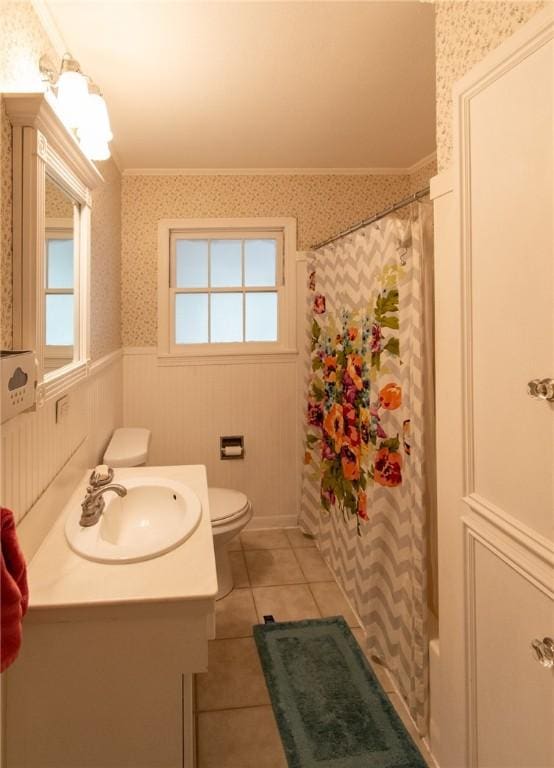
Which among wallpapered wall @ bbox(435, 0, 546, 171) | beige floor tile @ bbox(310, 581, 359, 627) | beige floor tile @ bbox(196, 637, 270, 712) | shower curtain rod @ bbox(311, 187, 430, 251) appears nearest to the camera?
wallpapered wall @ bbox(435, 0, 546, 171)

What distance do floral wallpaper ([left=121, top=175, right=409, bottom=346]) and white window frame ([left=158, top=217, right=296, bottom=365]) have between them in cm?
5

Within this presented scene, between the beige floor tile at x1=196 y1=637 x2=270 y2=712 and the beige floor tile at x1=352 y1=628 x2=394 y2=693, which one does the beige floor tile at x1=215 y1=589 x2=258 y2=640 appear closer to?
the beige floor tile at x1=196 y1=637 x2=270 y2=712

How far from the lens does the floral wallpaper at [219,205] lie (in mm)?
3014

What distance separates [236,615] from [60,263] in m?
1.74

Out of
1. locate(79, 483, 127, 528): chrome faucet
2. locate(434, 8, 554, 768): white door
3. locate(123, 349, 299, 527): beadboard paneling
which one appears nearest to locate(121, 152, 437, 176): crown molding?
locate(123, 349, 299, 527): beadboard paneling

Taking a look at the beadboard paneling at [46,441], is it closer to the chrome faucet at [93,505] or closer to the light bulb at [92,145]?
the chrome faucet at [93,505]

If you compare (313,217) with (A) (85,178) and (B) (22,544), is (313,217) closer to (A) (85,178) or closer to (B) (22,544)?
(A) (85,178)

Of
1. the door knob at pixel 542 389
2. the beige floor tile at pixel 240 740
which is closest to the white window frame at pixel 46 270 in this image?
the door knob at pixel 542 389

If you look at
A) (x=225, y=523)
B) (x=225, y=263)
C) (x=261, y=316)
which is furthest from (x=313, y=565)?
(x=225, y=263)

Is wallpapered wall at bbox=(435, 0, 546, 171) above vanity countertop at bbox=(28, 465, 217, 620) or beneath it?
above

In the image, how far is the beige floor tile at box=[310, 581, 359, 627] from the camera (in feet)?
7.39

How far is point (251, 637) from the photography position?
6.90 ft

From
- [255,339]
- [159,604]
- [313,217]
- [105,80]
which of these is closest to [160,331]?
[255,339]

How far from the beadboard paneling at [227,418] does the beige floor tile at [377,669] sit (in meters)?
1.19
